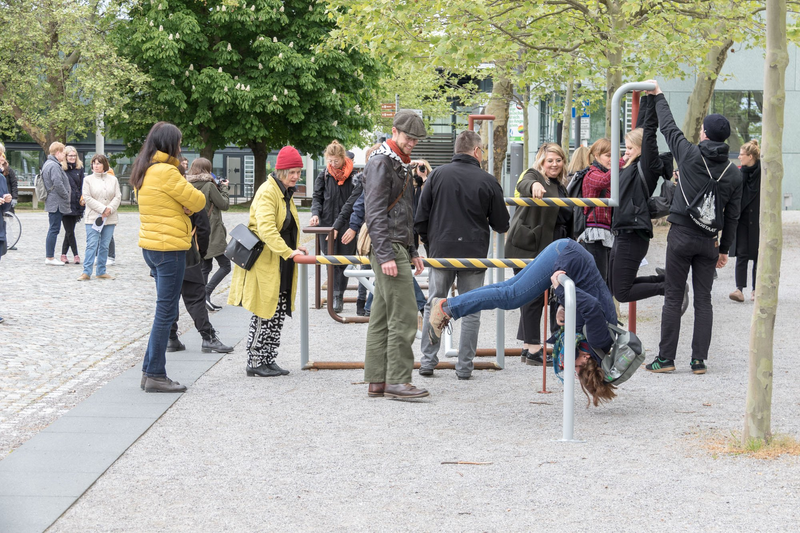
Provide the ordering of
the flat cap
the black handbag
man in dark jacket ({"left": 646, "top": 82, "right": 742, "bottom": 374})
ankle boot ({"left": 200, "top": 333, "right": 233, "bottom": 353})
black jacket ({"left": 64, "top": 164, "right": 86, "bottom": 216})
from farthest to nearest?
black jacket ({"left": 64, "top": 164, "right": 86, "bottom": 216}) → ankle boot ({"left": 200, "top": 333, "right": 233, "bottom": 353}) → man in dark jacket ({"left": 646, "top": 82, "right": 742, "bottom": 374}) → the black handbag → the flat cap

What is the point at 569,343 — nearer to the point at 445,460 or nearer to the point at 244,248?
the point at 445,460

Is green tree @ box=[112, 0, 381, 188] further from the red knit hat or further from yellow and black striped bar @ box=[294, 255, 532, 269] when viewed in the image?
yellow and black striped bar @ box=[294, 255, 532, 269]

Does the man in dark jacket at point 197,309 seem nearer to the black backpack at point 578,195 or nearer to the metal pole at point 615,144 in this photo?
the black backpack at point 578,195

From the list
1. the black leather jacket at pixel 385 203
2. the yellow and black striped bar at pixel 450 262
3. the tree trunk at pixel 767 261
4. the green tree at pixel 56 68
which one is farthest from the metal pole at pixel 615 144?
the green tree at pixel 56 68

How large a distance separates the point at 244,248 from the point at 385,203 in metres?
1.34

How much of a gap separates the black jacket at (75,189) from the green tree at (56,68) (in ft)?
61.6

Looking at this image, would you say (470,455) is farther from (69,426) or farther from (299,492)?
(69,426)

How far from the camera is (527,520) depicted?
422 cm

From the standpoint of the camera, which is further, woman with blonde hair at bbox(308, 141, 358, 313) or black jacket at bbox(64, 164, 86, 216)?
black jacket at bbox(64, 164, 86, 216)

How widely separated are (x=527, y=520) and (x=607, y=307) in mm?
2415

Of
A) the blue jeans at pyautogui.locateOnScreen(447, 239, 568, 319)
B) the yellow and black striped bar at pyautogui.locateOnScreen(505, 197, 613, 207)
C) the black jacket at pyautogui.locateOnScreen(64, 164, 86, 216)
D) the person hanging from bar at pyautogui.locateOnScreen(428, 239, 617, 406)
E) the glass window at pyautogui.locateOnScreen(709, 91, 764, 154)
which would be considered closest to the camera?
the person hanging from bar at pyautogui.locateOnScreen(428, 239, 617, 406)

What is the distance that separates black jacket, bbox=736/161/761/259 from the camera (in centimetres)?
1213

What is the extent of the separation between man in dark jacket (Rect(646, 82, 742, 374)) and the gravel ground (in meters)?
0.32

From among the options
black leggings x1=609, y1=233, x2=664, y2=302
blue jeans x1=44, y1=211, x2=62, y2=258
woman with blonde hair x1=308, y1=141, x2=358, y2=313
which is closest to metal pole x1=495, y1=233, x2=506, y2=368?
black leggings x1=609, y1=233, x2=664, y2=302
